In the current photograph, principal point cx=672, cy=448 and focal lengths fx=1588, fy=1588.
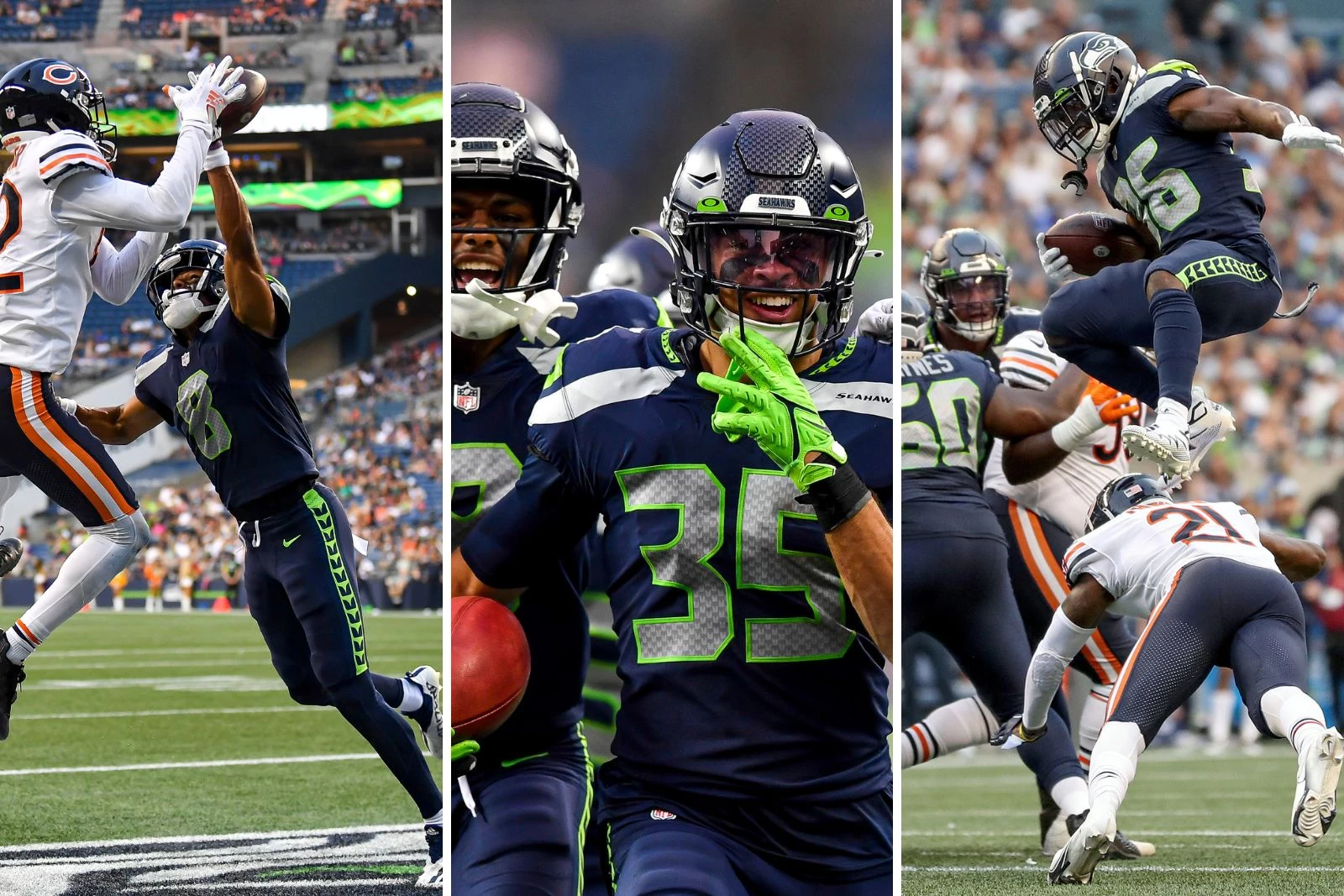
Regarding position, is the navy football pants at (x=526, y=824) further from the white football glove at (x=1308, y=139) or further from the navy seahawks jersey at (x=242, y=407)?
the white football glove at (x=1308, y=139)

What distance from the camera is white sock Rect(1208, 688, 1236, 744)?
7863 millimetres

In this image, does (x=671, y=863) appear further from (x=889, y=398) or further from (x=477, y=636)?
(x=889, y=398)

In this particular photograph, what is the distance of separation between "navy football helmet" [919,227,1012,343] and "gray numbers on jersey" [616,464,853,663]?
255 cm

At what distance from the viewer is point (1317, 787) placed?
8.44ft

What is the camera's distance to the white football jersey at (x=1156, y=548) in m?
2.90

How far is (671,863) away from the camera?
1749mm

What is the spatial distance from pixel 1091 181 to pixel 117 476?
475cm

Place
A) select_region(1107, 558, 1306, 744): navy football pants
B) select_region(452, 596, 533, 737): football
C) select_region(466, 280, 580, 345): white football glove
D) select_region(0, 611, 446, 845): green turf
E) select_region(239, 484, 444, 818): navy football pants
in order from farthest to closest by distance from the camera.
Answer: select_region(0, 611, 446, 845): green turf → select_region(239, 484, 444, 818): navy football pants → select_region(1107, 558, 1306, 744): navy football pants → select_region(466, 280, 580, 345): white football glove → select_region(452, 596, 533, 737): football

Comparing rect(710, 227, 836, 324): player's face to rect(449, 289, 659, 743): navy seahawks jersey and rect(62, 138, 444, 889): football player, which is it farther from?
rect(62, 138, 444, 889): football player

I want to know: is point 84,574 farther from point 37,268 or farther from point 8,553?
point 37,268

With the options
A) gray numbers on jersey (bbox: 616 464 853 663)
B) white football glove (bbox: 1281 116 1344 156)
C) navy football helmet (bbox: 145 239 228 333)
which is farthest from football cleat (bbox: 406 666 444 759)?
white football glove (bbox: 1281 116 1344 156)

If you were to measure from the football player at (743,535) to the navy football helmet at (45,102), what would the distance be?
6.25ft

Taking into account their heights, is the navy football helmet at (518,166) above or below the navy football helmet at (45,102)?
above

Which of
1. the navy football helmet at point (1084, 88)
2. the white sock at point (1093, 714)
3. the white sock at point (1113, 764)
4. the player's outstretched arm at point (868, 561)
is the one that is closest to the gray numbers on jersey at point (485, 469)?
the player's outstretched arm at point (868, 561)
